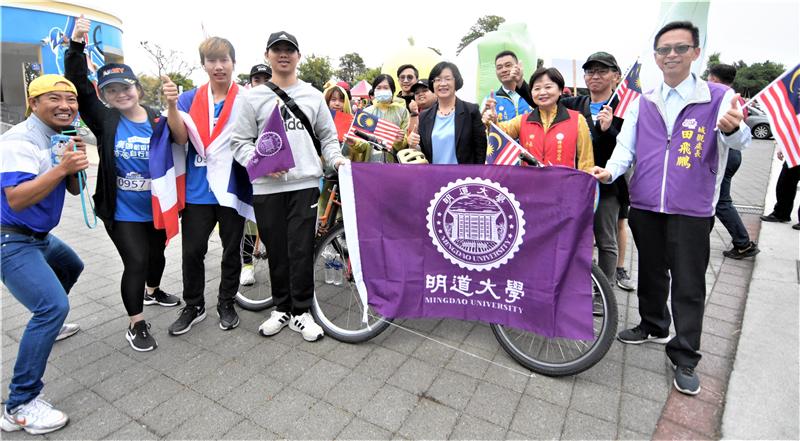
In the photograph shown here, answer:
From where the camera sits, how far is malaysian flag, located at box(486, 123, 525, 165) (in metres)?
2.75

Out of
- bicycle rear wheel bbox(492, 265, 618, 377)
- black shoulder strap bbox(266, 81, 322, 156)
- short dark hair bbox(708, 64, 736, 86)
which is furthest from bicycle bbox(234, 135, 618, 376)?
short dark hair bbox(708, 64, 736, 86)

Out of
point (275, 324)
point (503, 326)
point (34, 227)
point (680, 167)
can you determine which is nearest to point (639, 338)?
point (503, 326)

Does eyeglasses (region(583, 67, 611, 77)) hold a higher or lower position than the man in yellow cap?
higher

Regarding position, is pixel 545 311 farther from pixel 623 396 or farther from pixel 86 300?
pixel 86 300

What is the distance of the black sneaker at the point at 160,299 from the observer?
3865 mm

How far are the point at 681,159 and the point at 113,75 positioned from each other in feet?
12.1

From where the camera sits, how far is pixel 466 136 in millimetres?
3424

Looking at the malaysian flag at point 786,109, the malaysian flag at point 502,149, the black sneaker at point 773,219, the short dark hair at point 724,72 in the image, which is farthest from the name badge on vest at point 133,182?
the black sneaker at point 773,219

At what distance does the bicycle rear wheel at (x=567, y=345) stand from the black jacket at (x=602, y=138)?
1.09 metres

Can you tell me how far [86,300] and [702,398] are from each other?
4874 mm

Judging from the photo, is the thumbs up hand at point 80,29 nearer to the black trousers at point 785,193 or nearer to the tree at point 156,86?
the black trousers at point 785,193

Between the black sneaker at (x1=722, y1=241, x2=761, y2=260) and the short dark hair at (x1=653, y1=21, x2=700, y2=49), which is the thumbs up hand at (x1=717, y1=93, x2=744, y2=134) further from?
the black sneaker at (x1=722, y1=241, x2=761, y2=260)

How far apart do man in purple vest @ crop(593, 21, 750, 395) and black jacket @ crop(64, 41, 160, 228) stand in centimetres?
319

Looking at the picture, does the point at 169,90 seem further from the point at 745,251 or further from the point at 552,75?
the point at 745,251
